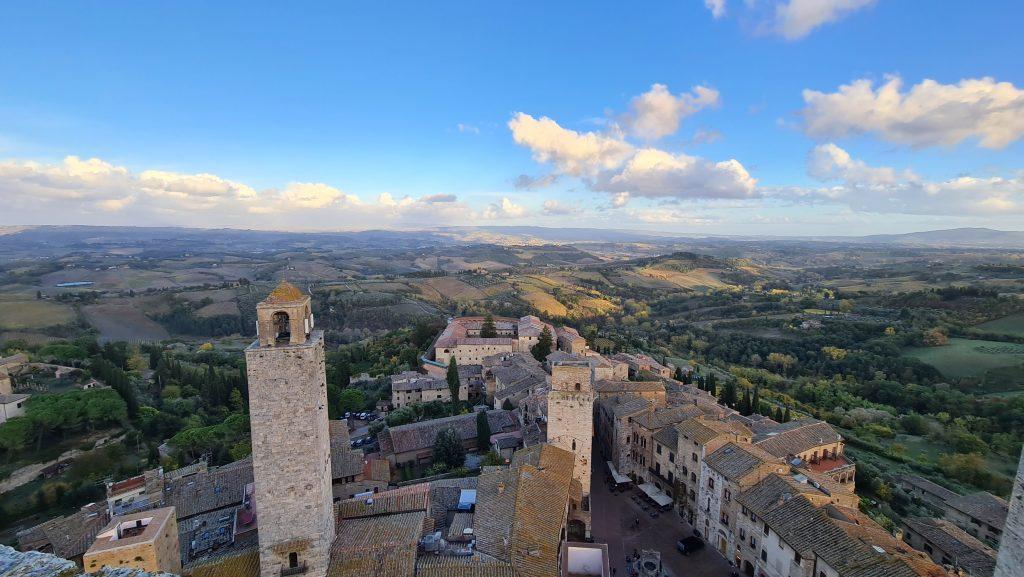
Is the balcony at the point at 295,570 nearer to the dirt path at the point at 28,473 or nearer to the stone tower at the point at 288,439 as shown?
the stone tower at the point at 288,439

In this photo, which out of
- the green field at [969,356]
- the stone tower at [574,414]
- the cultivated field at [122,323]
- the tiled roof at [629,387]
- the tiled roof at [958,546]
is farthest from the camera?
the cultivated field at [122,323]

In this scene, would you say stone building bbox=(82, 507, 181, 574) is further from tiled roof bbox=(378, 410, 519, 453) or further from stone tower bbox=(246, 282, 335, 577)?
tiled roof bbox=(378, 410, 519, 453)

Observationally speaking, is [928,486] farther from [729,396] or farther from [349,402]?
[349,402]

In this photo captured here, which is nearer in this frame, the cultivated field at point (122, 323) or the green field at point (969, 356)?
the green field at point (969, 356)


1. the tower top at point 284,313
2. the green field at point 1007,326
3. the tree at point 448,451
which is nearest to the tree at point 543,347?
the tree at point 448,451

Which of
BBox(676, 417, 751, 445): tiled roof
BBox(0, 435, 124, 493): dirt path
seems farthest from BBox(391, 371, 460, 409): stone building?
BBox(676, 417, 751, 445): tiled roof

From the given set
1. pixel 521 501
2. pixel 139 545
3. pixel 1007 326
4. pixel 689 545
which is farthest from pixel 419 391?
pixel 1007 326

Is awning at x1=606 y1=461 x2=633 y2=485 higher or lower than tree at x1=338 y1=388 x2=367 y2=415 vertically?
higher
